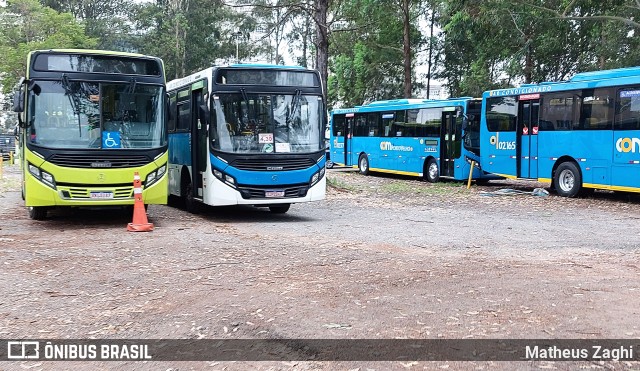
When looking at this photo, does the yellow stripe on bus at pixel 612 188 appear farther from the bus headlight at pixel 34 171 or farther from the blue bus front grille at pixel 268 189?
the bus headlight at pixel 34 171

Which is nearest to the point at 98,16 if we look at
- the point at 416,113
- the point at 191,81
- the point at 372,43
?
the point at 372,43

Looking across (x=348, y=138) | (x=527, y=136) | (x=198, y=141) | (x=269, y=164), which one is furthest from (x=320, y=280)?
(x=348, y=138)

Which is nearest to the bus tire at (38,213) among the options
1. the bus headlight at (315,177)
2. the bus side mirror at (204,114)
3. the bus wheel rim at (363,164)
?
the bus side mirror at (204,114)

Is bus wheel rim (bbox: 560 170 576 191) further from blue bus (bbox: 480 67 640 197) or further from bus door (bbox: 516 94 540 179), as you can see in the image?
bus door (bbox: 516 94 540 179)

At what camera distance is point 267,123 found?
13.2m

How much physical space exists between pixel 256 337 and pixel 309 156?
329 inches

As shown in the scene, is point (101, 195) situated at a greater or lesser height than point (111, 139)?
lesser

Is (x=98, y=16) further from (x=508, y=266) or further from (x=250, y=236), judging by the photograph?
(x=508, y=266)

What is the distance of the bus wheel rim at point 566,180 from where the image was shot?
727 inches

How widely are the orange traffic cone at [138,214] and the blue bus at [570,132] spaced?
1212 cm

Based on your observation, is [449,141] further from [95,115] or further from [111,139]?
[95,115]

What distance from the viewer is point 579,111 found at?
1795cm

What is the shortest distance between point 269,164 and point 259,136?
0.61 metres

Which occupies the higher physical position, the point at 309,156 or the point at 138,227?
the point at 309,156
